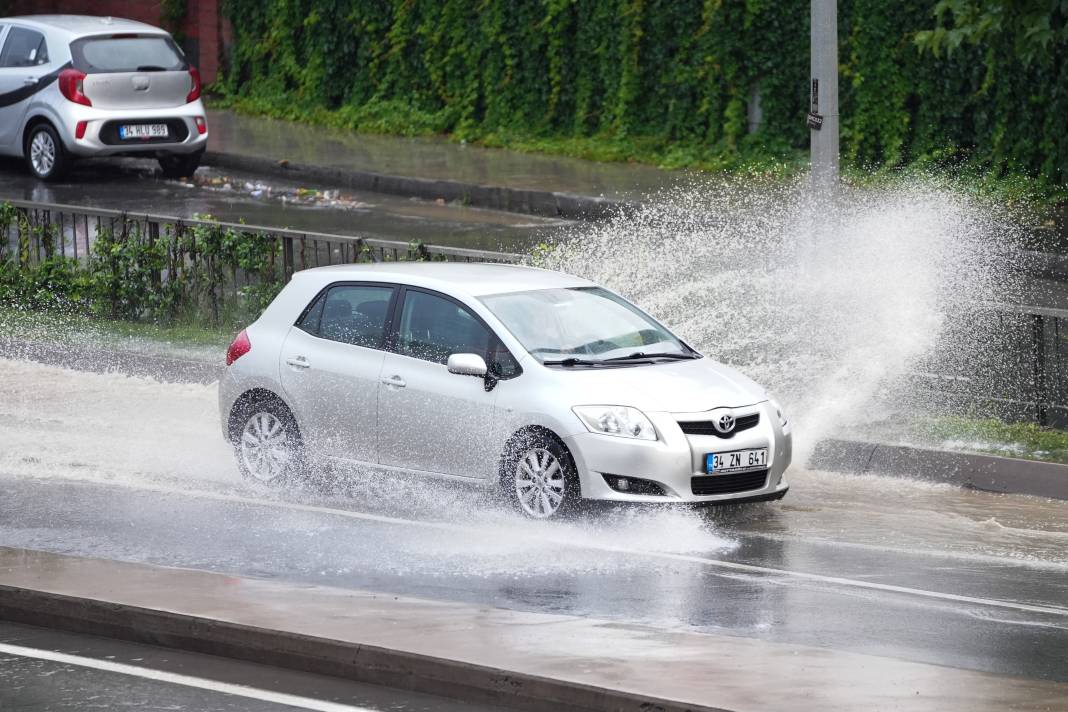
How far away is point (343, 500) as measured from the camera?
1065 cm

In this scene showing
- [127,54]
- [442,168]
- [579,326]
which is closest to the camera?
[579,326]

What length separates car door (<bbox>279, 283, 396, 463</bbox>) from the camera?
413 inches

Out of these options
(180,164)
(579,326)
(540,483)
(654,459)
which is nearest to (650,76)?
(180,164)

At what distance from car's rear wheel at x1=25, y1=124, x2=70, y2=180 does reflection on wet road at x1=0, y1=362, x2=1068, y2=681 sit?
10814mm

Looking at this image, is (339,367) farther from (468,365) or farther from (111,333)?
(111,333)

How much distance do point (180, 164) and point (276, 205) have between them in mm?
2490

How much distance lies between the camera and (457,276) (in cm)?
1082

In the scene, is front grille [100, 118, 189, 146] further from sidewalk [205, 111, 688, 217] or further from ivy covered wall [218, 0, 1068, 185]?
ivy covered wall [218, 0, 1068, 185]

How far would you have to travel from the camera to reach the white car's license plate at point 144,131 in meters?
22.4

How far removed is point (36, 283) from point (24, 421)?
443 cm

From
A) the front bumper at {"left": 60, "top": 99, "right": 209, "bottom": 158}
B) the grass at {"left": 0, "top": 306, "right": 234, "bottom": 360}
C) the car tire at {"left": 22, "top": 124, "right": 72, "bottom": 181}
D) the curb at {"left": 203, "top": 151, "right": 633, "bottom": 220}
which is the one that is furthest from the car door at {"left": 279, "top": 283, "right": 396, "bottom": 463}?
the car tire at {"left": 22, "top": 124, "right": 72, "bottom": 181}

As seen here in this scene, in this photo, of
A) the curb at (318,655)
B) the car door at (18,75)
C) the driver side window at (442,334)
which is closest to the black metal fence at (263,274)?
the driver side window at (442,334)

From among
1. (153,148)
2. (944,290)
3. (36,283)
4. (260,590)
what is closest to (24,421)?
(36,283)

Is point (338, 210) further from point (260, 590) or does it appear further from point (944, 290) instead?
point (260, 590)
